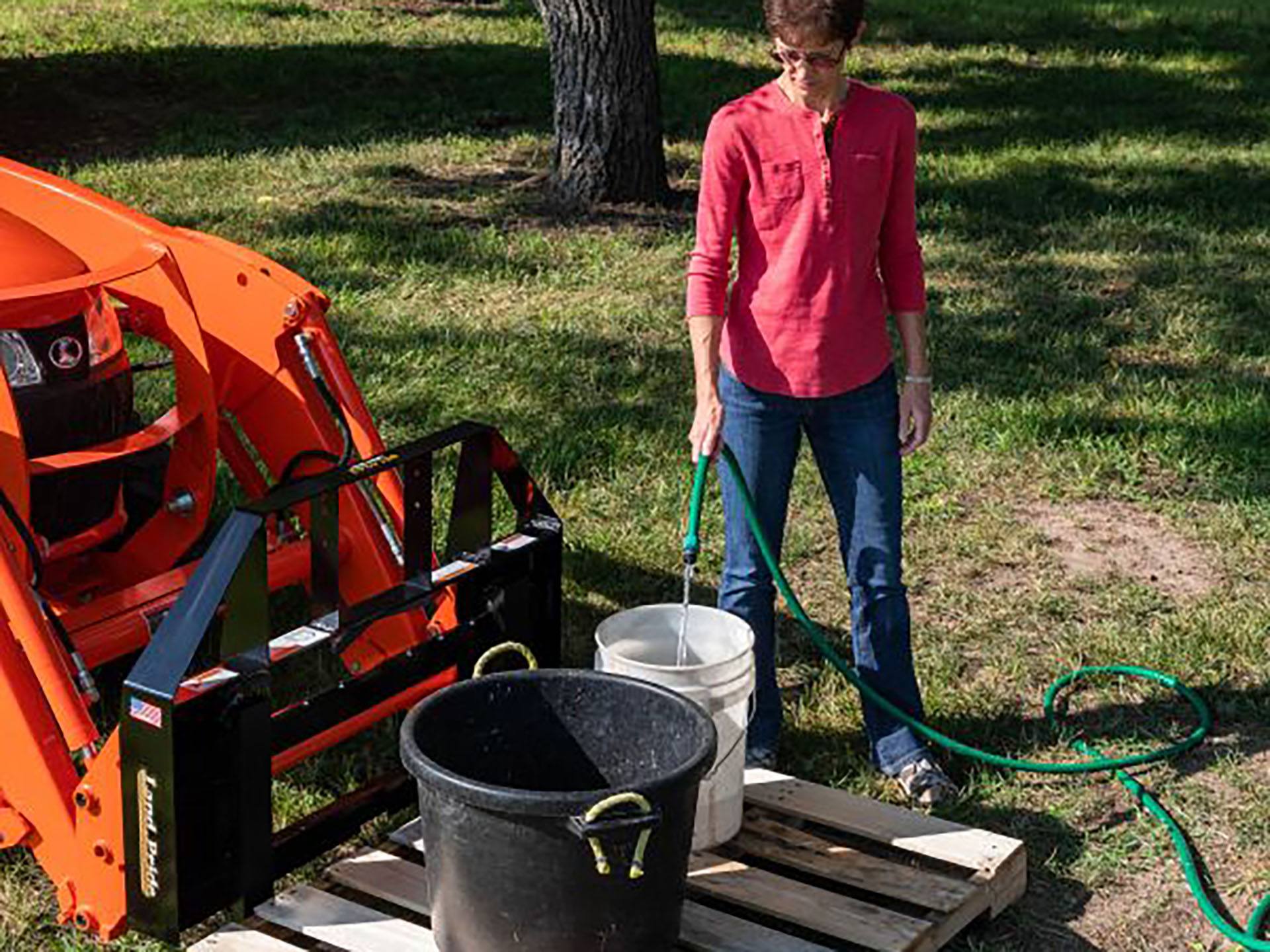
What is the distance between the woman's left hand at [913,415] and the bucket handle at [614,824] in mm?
1258

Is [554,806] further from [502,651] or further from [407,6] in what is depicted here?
[407,6]

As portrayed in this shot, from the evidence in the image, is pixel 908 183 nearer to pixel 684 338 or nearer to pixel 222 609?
pixel 222 609

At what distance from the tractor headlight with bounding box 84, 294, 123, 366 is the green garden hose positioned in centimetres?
131

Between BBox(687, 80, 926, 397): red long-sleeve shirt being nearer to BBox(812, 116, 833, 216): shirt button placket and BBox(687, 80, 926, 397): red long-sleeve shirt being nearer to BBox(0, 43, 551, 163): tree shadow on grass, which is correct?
BBox(812, 116, 833, 216): shirt button placket

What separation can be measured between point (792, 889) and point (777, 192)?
1356 mm

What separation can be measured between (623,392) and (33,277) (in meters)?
2.97

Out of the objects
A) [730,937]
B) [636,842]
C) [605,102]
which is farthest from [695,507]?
[605,102]

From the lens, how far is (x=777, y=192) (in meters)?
3.94

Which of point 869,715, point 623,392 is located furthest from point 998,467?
point 869,715

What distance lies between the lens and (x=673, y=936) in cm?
342

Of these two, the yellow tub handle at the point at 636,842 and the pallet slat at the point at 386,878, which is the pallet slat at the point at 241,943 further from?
the yellow tub handle at the point at 636,842

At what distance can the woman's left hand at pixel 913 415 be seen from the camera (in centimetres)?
414

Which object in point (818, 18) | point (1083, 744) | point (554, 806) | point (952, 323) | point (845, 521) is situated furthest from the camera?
point (952, 323)

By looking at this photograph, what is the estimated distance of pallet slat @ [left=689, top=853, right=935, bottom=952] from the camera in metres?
3.63
